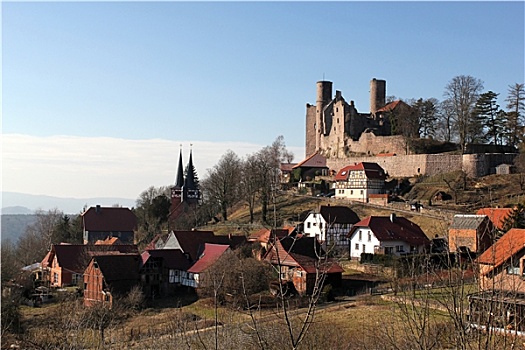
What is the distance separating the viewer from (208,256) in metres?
38.1

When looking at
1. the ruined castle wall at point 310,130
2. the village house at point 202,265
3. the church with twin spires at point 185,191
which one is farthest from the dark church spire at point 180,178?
the village house at point 202,265

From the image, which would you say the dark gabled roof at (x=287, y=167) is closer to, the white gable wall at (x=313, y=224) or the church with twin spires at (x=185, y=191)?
the church with twin spires at (x=185, y=191)

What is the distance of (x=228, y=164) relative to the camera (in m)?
65.3

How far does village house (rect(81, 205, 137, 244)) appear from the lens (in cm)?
5650

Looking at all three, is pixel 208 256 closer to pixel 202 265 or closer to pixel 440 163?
pixel 202 265

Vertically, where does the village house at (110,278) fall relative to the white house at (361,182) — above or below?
below

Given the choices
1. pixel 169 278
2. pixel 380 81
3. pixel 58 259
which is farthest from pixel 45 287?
pixel 380 81

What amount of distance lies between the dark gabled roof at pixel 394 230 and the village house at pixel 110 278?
1430 centimetres

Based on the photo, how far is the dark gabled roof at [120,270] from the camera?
3522cm

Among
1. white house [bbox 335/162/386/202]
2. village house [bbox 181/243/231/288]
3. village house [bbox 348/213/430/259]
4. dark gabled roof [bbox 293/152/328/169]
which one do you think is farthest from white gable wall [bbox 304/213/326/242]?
dark gabled roof [bbox 293/152/328/169]

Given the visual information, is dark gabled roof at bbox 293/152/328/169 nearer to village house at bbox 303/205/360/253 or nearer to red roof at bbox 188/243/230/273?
village house at bbox 303/205/360/253

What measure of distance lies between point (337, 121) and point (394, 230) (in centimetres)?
3304

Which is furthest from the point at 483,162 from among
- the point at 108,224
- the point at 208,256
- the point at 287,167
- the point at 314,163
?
the point at 108,224

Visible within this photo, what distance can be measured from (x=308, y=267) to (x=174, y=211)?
32.0 metres
